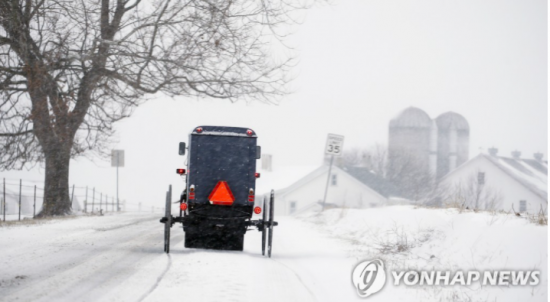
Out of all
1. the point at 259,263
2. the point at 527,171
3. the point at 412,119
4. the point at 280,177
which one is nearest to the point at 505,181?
the point at 527,171

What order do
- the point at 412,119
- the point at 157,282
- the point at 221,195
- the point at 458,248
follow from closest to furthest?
the point at 157,282 → the point at 458,248 → the point at 221,195 → the point at 412,119

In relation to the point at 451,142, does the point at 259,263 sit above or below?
below

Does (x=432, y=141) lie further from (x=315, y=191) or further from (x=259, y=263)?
(x=259, y=263)

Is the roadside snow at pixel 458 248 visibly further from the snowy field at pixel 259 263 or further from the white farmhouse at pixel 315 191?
the white farmhouse at pixel 315 191

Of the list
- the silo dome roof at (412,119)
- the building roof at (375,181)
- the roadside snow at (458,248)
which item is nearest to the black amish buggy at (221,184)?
the roadside snow at (458,248)

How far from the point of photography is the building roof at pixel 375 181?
90.8 m

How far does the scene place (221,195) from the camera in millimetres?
13648

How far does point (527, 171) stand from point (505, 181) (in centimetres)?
607

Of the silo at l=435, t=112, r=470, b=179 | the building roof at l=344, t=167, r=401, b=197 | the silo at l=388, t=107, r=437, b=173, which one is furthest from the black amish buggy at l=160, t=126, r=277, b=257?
the silo at l=435, t=112, r=470, b=179

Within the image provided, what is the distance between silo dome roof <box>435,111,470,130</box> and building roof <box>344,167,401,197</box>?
11692 millimetres

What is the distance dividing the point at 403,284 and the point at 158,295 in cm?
383

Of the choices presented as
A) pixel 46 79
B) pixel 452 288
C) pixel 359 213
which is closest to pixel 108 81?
pixel 46 79

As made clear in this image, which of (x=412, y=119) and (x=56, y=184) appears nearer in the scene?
(x=56, y=184)

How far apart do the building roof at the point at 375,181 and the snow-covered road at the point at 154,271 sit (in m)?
75.7
